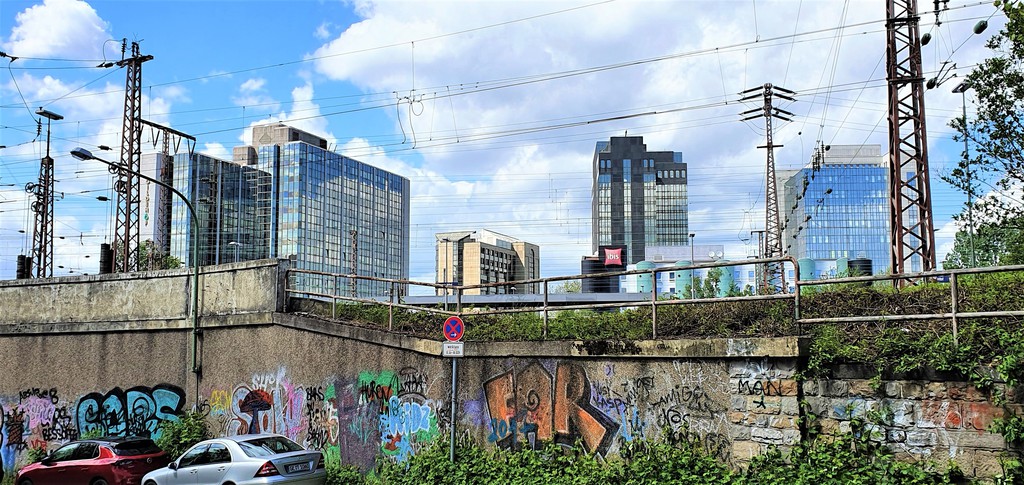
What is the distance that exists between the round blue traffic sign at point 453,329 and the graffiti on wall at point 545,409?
120 centimetres

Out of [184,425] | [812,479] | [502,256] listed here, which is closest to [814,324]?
[812,479]

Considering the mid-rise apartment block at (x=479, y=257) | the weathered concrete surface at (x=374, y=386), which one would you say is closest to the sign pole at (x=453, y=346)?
the weathered concrete surface at (x=374, y=386)

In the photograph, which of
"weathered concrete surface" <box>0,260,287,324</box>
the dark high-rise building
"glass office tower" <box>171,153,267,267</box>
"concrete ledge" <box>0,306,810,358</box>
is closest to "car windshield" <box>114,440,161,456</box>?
"concrete ledge" <box>0,306,810,358</box>

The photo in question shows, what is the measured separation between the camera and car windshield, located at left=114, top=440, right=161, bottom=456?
16.5 meters

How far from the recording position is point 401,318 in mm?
17000

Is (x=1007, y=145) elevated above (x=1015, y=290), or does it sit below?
above

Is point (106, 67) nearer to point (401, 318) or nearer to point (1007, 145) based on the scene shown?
point (401, 318)

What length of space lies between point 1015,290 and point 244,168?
13735 cm

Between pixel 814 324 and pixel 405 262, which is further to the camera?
pixel 405 262

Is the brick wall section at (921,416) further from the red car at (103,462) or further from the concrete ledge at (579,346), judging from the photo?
the red car at (103,462)

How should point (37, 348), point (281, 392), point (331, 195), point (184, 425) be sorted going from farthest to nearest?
1. point (331, 195)
2. point (37, 348)
3. point (184, 425)
4. point (281, 392)

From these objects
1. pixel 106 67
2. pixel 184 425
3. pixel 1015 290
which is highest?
pixel 106 67

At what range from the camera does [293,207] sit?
144m

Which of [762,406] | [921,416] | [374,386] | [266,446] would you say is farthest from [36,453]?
[921,416]
